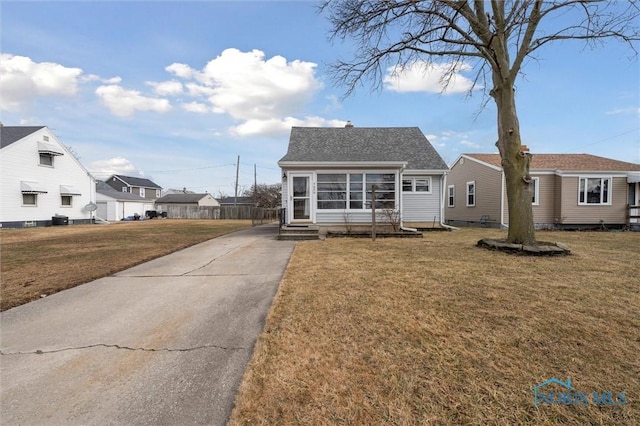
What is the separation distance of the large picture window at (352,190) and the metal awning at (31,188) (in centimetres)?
2130

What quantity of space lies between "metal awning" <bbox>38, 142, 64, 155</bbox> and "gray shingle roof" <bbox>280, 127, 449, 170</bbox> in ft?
63.5

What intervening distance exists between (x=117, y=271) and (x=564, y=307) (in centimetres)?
768

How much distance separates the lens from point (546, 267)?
6.14 meters

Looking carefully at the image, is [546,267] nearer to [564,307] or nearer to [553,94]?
[564,307]

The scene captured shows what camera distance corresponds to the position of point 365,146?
15.1 metres

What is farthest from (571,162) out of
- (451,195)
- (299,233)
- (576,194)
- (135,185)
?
(135,185)

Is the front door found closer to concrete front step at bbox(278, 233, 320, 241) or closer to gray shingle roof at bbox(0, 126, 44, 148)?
concrete front step at bbox(278, 233, 320, 241)

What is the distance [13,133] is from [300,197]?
75.8 feet

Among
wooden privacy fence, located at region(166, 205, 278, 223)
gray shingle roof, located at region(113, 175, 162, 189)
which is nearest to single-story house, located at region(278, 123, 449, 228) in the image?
wooden privacy fence, located at region(166, 205, 278, 223)

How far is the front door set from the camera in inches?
489

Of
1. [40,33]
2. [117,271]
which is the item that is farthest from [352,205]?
[40,33]

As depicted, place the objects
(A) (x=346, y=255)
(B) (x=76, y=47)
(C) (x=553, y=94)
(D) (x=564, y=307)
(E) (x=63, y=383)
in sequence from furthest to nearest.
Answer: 1. (C) (x=553, y=94)
2. (B) (x=76, y=47)
3. (A) (x=346, y=255)
4. (D) (x=564, y=307)
5. (E) (x=63, y=383)

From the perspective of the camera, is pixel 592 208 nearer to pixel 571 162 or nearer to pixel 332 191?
pixel 571 162

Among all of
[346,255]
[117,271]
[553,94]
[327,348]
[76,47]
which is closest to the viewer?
[327,348]
